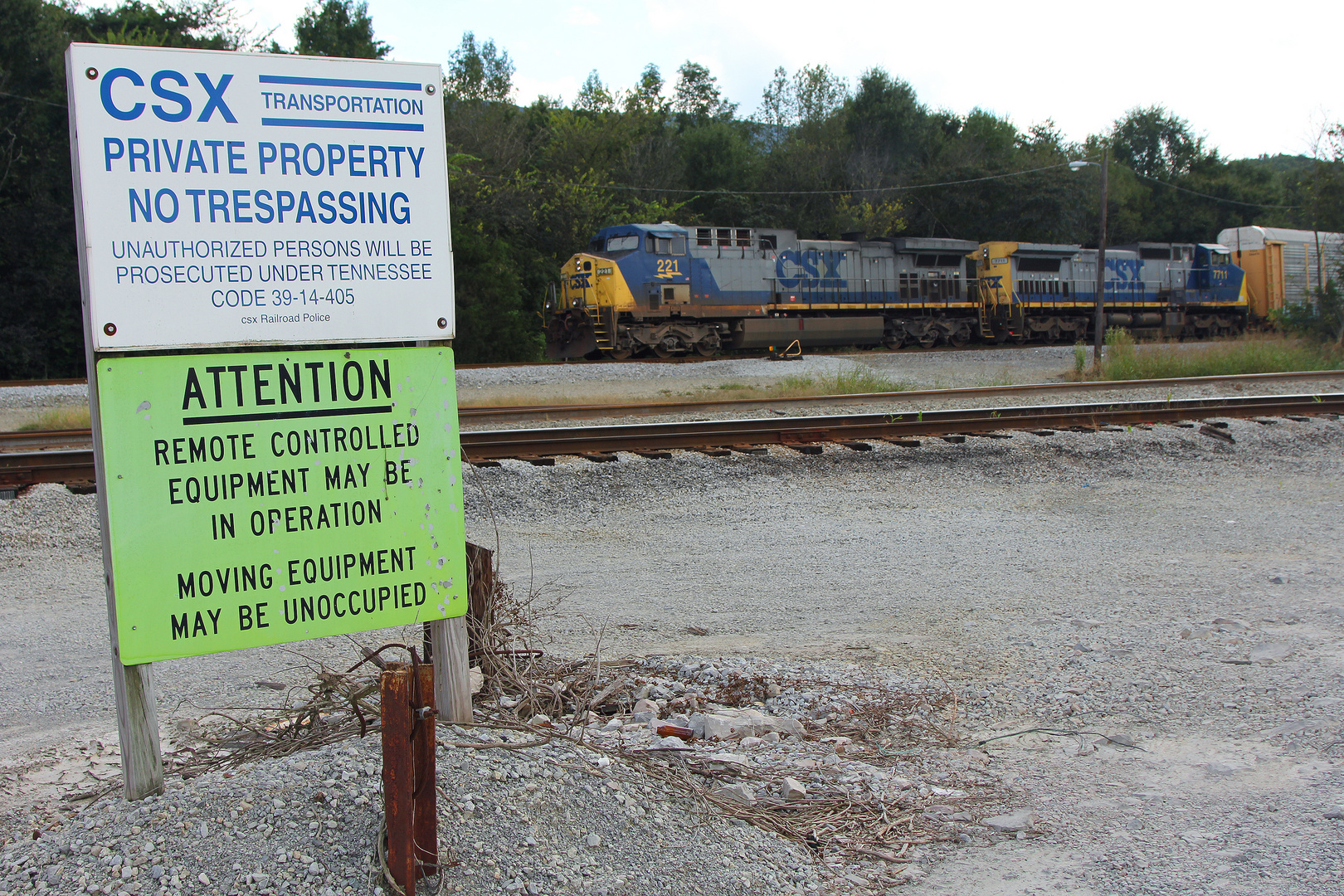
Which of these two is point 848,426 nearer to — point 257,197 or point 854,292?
point 257,197

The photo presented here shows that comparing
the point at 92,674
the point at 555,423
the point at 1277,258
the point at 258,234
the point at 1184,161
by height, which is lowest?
the point at 92,674

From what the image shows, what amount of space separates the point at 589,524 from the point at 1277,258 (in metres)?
36.5

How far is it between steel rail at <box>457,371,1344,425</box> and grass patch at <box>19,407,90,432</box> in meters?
5.19

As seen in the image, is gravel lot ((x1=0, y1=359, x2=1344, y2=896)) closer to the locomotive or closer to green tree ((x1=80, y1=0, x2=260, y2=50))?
the locomotive

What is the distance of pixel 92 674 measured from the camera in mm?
4957

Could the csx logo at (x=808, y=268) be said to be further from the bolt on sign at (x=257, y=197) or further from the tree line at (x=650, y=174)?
the bolt on sign at (x=257, y=197)

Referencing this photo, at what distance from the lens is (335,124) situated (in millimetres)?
2955

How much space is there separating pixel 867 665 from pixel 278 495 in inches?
126

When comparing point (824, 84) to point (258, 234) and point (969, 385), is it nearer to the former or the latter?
point (969, 385)

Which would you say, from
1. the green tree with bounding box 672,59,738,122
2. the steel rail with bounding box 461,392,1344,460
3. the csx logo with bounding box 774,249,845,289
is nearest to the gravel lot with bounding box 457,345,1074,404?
the csx logo with bounding box 774,249,845,289

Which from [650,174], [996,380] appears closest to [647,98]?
[650,174]

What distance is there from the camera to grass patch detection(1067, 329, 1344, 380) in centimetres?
1908

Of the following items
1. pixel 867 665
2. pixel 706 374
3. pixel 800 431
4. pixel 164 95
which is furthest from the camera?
pixel 706 374

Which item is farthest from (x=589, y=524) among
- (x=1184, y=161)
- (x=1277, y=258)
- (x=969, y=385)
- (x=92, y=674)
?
(x=1184, y=161)
